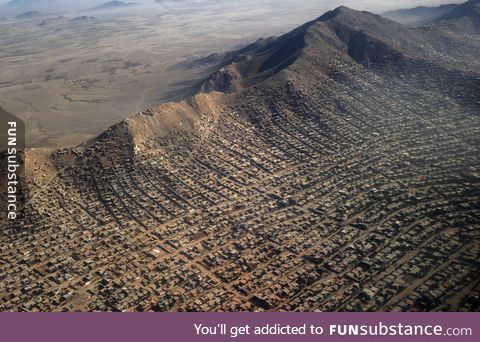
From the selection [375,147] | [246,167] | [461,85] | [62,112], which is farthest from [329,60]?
→ [62,112]

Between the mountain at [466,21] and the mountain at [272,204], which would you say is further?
the mountain at [466,21]

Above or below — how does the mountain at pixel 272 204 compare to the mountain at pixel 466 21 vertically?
below

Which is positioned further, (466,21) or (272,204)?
(466,21)

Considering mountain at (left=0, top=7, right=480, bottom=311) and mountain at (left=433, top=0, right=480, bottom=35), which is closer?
mountain at (left=0, top=7, right=480, bottom=311)

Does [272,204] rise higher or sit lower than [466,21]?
lower

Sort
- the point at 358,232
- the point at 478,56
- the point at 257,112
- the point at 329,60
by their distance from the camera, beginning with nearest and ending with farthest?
the point at 358,232, the point at 257,112, the point at 329,60, the point at 478,56

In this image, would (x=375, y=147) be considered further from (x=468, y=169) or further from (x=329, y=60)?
(x=329, y=60)

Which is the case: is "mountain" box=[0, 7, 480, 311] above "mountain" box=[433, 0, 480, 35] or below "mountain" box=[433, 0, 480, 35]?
below

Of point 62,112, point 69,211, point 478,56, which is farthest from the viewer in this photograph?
point 62,112
